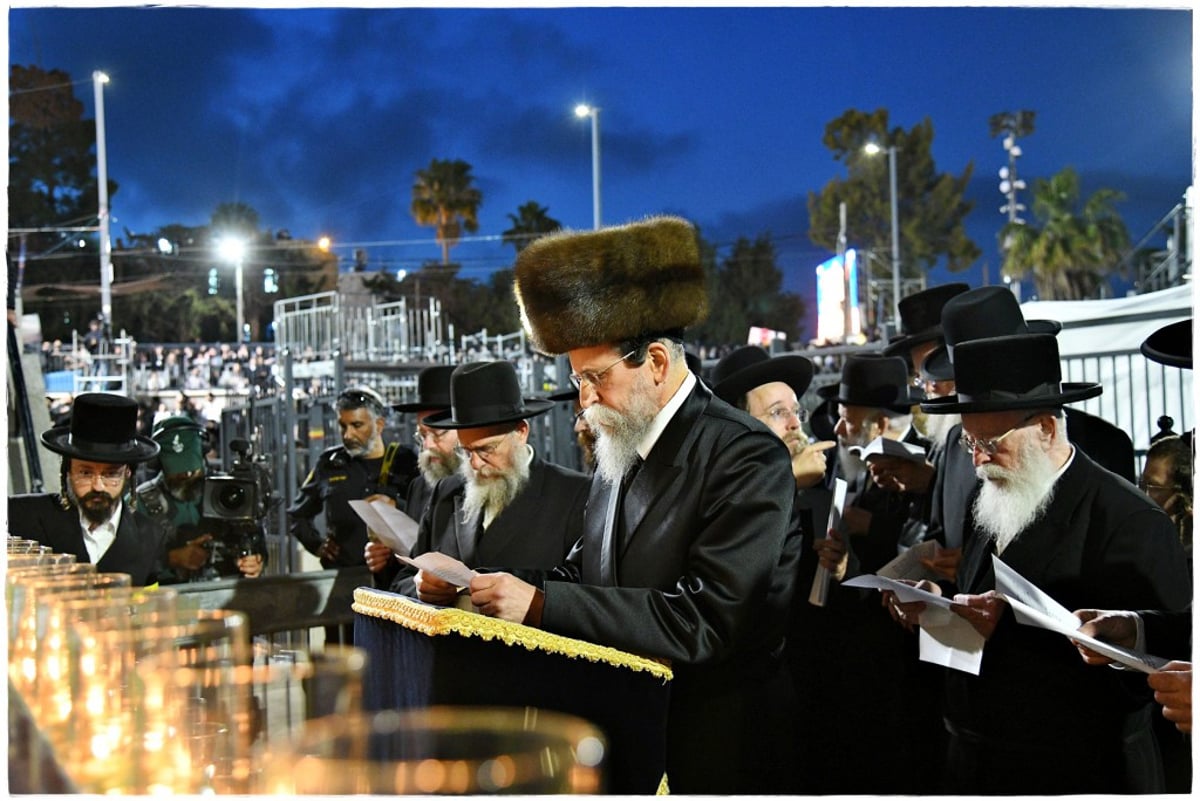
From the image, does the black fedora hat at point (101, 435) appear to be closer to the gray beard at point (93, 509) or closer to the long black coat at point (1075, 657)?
the gray beard at point (93, 509)

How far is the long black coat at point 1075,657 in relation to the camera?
2527 mm

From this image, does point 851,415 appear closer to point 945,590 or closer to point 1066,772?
point 945,590

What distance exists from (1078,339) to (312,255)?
2745 cm

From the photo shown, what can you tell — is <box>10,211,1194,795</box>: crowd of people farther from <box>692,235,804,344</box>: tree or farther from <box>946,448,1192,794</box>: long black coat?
<box>692,235,804,344</box>: tree

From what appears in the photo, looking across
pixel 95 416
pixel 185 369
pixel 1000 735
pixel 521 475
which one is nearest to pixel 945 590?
pixel 1000 735

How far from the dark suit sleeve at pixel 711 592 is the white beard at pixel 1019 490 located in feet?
2.19

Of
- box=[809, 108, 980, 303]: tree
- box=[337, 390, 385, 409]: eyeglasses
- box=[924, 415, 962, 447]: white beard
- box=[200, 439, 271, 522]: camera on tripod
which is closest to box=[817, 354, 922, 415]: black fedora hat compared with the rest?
box=[924, 415, 962, 447]: white beard

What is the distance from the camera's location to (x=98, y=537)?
3.91m

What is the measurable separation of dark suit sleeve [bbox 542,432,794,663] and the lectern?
8cm

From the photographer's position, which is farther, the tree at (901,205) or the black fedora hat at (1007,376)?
the tree at (901,205)

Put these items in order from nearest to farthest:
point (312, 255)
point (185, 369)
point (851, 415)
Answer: point (851, 415)
point (185, 369)
point (312, 255)

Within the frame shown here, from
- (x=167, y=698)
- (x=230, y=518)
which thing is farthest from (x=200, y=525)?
(x=167, y=698)

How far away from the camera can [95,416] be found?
3.94 meters

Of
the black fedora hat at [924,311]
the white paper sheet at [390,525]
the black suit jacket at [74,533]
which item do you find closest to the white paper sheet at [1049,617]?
the white paper sheet at [390,525]
